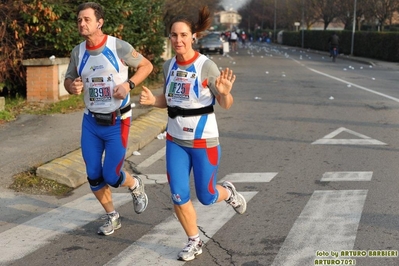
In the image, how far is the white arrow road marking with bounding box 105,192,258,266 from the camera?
5055 mm

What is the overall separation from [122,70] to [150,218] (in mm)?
1533

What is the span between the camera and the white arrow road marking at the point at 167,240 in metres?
5.05

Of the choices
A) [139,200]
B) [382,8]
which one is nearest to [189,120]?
[139,200]

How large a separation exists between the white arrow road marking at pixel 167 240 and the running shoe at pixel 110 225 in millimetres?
328

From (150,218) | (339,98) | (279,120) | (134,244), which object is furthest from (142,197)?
(339,98)

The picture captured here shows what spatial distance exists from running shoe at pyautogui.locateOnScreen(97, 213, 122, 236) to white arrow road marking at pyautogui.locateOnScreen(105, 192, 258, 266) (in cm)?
33

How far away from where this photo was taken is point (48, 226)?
19.8 feet

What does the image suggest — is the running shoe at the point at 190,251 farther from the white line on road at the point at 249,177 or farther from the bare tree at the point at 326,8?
the bare tree at the point at 326,8

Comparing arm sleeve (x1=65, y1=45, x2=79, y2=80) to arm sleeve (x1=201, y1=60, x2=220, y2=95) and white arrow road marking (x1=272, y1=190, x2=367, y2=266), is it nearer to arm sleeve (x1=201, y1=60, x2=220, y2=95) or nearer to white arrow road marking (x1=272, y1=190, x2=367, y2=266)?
arm sleeve (x1=201, y1=60, x2=220, y2=95)

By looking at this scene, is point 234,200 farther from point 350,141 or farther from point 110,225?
A: point 350,141

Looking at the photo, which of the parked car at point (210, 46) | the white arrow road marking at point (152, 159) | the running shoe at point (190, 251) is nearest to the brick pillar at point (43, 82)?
the white arrow road marking at point (152, 159)

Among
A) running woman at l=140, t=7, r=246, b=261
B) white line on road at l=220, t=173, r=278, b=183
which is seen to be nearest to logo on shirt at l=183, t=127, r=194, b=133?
running woman at l=140, t=7, r=246, b=261

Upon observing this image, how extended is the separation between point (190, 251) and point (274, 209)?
1677 mm

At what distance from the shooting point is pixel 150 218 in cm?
628
